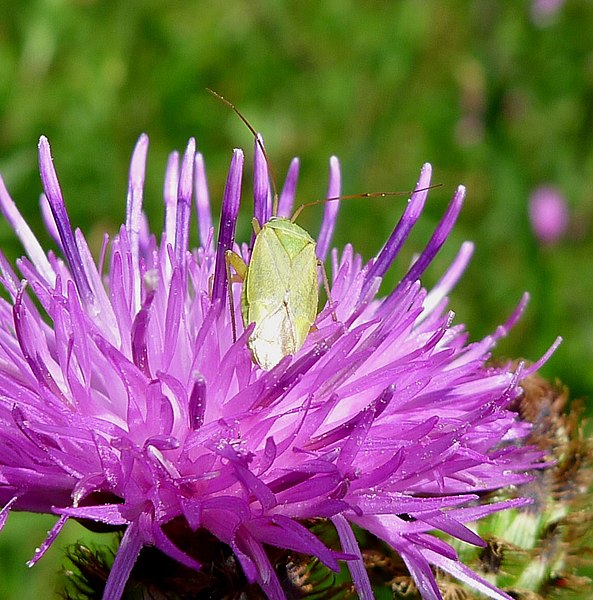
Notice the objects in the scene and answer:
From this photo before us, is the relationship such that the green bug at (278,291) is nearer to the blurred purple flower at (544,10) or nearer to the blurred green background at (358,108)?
the blurred green background at (358,108)

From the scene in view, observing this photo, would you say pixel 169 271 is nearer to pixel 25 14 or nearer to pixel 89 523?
pixel 89 523

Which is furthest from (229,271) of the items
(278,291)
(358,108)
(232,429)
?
(358,108)

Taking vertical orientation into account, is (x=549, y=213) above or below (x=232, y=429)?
above

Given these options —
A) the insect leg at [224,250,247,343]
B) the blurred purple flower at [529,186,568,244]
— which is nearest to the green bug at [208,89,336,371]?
the insect leg at [224,250,247,343]

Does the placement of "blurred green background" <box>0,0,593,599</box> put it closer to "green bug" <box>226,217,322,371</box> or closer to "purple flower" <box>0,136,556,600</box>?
"green bug" <box>226,217,322,371</box>

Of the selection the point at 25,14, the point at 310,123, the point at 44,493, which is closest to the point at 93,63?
the point at 25,14

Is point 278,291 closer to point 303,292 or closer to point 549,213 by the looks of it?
point 303,292

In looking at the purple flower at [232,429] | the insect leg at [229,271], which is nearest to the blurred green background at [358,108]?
the insect leg at [229,271]
